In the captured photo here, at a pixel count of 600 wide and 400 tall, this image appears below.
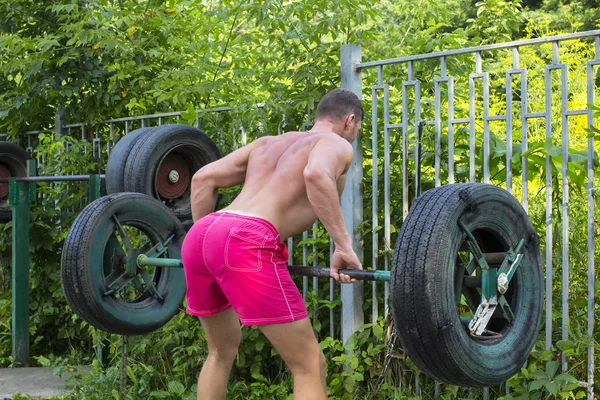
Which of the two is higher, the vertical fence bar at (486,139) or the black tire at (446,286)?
the vertical fence bar at (486,139)

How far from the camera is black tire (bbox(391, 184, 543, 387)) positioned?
3.01m

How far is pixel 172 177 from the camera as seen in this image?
5.33 metres

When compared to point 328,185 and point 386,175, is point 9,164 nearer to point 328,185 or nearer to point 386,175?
point 386,175

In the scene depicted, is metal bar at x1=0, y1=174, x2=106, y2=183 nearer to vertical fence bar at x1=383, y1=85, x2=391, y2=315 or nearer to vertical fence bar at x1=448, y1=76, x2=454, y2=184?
vertical fence bar at x1=383, y1=85, x2=391, y2=315

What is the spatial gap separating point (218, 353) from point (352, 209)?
1355 millimetres

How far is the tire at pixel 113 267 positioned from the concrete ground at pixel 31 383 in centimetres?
155

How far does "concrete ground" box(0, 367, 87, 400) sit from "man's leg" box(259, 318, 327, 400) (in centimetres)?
280

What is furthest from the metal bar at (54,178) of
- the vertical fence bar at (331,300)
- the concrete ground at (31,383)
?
the vertical fence bar at (331,300)

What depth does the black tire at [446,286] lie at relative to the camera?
301 centimetres

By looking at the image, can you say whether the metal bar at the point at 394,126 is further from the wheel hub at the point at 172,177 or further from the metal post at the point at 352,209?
the wheel hub at the point at 172,177

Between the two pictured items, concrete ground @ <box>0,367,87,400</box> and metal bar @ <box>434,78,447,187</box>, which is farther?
concrete ground @ <box>0,367,87,400</box>

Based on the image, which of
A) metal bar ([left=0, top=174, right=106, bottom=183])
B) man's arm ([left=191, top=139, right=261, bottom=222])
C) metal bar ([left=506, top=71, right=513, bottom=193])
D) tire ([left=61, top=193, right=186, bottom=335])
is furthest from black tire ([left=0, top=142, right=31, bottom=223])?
metal bar ([left=506, top=71, right=513, bottom=193])

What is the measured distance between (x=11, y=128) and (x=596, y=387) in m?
6.21

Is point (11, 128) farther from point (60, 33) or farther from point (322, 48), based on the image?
point (322, 48)
